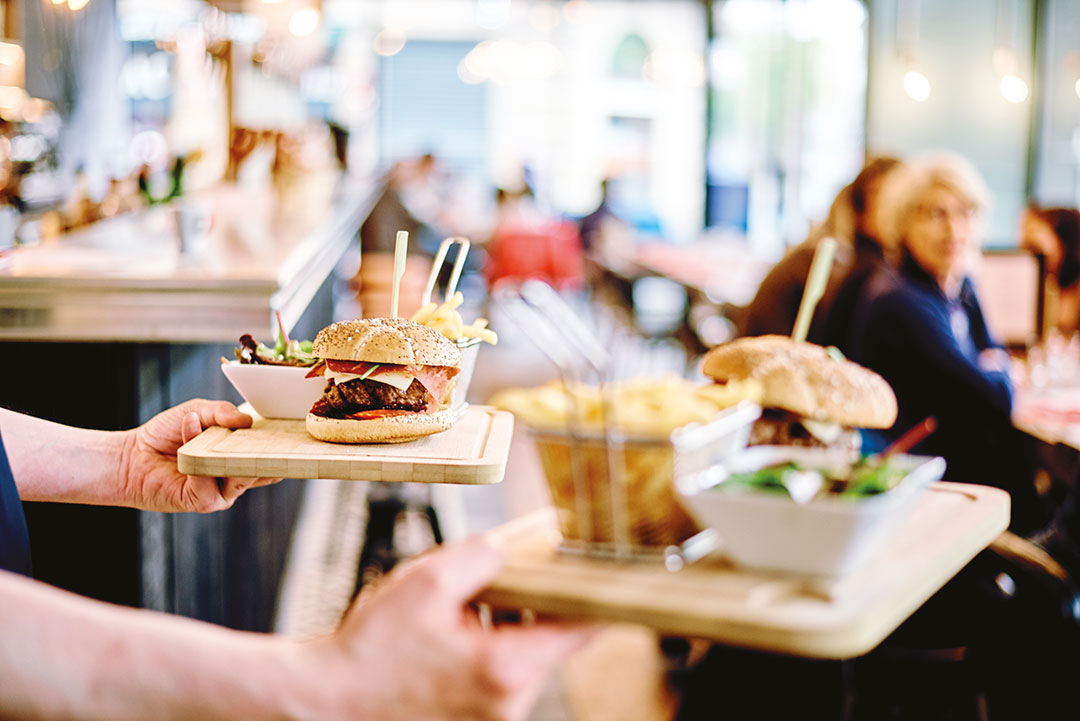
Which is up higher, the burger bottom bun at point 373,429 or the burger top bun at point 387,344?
the burger top bun at point 387,344

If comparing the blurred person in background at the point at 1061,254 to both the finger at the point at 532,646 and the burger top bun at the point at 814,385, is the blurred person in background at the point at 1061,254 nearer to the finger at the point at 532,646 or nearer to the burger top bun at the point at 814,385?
the burger top bun at the point at 814,385

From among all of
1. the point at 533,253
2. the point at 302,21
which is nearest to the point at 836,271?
the point at 302,21

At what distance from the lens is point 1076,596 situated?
7.93 feet

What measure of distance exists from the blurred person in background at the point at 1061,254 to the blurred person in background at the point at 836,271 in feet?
4.42

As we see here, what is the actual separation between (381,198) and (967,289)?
217 inches

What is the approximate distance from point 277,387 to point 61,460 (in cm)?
30

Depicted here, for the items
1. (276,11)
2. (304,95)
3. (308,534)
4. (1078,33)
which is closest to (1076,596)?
(308,534)

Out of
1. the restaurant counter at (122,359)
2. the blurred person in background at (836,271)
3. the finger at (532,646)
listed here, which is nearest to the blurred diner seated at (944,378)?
the blurred person in background at (836,271)

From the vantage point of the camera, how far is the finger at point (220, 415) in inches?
48.9

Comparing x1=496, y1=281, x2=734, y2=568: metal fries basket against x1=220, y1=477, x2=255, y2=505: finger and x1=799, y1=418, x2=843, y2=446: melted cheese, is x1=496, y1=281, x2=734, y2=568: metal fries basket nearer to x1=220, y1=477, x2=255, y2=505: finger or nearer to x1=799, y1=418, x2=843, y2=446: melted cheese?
x1=799, y1=418, x2=843, y2=446: melted cheese

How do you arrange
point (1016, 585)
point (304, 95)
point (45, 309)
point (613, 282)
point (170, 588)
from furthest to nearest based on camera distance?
point (304, 95) → point (613, 282) → point (1016, 585) → point (170, 588) → point (45, 309)

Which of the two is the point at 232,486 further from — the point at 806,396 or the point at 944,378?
the point at 944,378

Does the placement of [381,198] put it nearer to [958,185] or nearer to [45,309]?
[958,185]

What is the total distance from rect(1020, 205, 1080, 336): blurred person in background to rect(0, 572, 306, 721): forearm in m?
4.27
